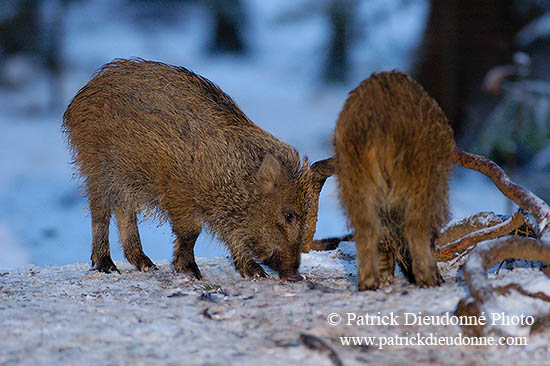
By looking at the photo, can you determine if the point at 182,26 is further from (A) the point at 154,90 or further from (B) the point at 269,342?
(B) the point at 269,342

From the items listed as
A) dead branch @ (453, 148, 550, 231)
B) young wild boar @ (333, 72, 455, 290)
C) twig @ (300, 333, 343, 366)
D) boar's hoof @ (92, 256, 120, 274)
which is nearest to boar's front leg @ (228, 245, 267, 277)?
boar's hoof @ (92, 256, 120, 274)

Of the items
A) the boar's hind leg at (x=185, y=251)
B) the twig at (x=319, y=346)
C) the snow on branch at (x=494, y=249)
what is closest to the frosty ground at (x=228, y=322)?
the twig at (x=319, y=346)

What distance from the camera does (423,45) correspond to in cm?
991

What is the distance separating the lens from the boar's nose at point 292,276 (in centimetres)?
428

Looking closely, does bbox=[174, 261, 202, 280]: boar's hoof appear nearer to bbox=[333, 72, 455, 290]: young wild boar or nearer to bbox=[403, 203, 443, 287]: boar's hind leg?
bbox=[333, 72, 455, 290]: young wild boar

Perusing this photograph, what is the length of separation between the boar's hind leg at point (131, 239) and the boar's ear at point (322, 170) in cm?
146

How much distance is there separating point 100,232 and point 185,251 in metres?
0.80

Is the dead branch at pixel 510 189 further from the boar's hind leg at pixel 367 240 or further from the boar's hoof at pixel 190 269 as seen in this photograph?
the boar's hoof at pixel 190 269

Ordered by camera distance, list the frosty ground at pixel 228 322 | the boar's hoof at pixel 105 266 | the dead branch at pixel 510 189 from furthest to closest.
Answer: the boar's hoof at pixel 105 266 → the dead branch at pixel 510 189 → the frosty ground at pixel 228 322

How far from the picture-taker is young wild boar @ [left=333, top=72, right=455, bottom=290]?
3.23 meters

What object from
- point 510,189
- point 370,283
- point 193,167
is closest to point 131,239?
point 193,167

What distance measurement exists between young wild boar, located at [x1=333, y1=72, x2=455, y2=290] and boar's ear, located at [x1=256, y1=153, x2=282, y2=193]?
1014 millimetres

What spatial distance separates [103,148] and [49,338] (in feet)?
7.20

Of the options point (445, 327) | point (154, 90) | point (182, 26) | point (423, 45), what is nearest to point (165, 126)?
point (154, 90)
